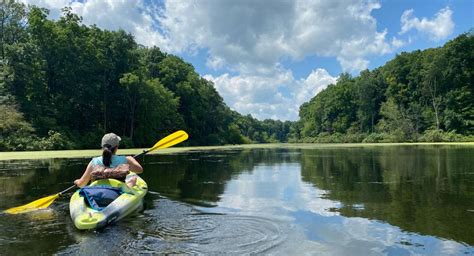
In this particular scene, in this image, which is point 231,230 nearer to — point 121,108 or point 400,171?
point 400,171

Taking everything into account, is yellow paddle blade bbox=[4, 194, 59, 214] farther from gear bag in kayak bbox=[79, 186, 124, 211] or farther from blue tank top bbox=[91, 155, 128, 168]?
gear bag in kayak bbox=[79, 186, 124, 211]

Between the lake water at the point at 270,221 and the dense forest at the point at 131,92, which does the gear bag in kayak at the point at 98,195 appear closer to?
the lake water at the point at 270,221

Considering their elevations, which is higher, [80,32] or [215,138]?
[80,32]

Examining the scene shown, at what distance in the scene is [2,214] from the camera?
23.5ft

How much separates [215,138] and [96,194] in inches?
2224

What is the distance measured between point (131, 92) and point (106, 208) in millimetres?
40547

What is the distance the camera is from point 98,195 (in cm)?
638

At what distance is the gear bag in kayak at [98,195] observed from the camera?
626cm

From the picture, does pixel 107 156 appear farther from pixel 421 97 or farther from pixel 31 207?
pixel 421 97

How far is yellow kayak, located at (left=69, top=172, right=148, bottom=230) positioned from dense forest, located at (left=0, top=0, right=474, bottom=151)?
26331mm

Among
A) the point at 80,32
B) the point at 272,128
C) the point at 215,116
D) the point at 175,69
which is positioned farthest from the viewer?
the point at 272,128

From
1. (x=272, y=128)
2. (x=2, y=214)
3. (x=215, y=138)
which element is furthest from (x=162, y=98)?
(x=272, y=128)

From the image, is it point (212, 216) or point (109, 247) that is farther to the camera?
point (212, 216)

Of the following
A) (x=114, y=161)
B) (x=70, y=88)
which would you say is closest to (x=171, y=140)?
(x=114, y=161)
